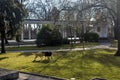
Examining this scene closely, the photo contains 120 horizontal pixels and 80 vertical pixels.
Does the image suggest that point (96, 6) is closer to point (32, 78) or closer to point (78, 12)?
point (78, 12)

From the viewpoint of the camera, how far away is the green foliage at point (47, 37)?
37.2 m

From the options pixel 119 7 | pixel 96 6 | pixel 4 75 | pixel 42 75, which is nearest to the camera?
pixel 4 75

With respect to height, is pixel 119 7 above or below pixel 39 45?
above

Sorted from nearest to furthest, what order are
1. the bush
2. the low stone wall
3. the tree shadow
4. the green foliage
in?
1. the low stone wall
2. the tree shadow
3. the green foliage
4. the bush

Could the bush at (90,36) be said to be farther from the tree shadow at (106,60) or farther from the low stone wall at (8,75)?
the low stone wall at (8,75)

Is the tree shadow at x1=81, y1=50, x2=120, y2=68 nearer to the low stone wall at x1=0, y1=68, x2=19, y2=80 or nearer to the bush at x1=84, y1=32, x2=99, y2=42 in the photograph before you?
the low stone wall at x1=0, y1=68, x2=19, y2=80

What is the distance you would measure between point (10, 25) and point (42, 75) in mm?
14581

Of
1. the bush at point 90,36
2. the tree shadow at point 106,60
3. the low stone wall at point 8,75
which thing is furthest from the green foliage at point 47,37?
the low stone wall at point 8,75

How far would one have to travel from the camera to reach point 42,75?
43.2 ft

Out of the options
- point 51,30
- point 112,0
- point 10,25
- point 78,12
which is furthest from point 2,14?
point 51,30

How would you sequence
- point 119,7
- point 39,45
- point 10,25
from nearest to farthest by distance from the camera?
point 119,7, point 10,25, point 39,45

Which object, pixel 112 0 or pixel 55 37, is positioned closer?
pixel 112 0

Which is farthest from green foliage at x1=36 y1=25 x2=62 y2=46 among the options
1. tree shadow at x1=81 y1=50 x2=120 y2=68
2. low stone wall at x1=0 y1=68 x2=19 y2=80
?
low stone wall at x1=0 y1=68 x2=19 y2=80

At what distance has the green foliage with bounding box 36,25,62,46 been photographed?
3725 cm
